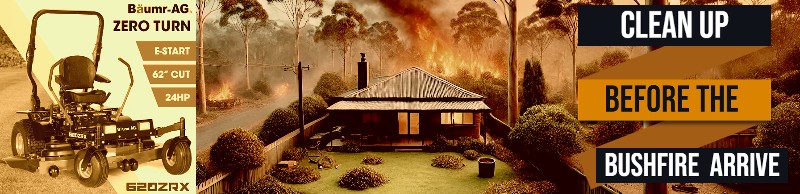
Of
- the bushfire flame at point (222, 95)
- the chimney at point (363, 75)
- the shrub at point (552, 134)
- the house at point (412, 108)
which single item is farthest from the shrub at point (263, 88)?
the shrub at point (552, 134)

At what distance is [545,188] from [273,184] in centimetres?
718

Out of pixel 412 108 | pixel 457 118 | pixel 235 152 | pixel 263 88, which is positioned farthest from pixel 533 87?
pixel 263 88

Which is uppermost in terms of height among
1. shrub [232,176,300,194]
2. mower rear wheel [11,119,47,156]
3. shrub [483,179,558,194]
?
mower rear wheel [11,119,47,156]

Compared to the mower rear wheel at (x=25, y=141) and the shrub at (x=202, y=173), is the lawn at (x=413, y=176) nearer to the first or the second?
the shrub at (x=202, y=173)

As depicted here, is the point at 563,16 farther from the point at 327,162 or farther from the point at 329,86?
the point at 327,162

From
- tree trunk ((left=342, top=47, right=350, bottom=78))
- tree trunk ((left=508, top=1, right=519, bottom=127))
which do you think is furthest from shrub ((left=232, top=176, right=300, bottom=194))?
tree trunk ((left=508, top=1, right=519, bottom=127))

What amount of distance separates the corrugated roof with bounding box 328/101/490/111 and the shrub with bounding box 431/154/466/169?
338cm

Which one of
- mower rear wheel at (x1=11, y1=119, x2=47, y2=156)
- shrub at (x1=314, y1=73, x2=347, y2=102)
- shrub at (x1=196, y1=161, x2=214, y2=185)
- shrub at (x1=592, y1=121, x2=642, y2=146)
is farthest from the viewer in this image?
shrub at (x1=314, y1=73, x2=347, y2=102)

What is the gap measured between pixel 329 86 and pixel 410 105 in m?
3.64

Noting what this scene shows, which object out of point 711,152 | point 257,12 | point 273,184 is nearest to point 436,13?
point 273,184

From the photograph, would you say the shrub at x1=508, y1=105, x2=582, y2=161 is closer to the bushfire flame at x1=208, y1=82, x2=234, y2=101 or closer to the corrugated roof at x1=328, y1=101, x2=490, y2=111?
the corrugated roof at x1=328, y1=101, x2=490, y2=111

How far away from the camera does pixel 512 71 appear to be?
17672 mm

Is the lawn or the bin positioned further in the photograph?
the bin

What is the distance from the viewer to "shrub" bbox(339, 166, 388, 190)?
12.8 meters
